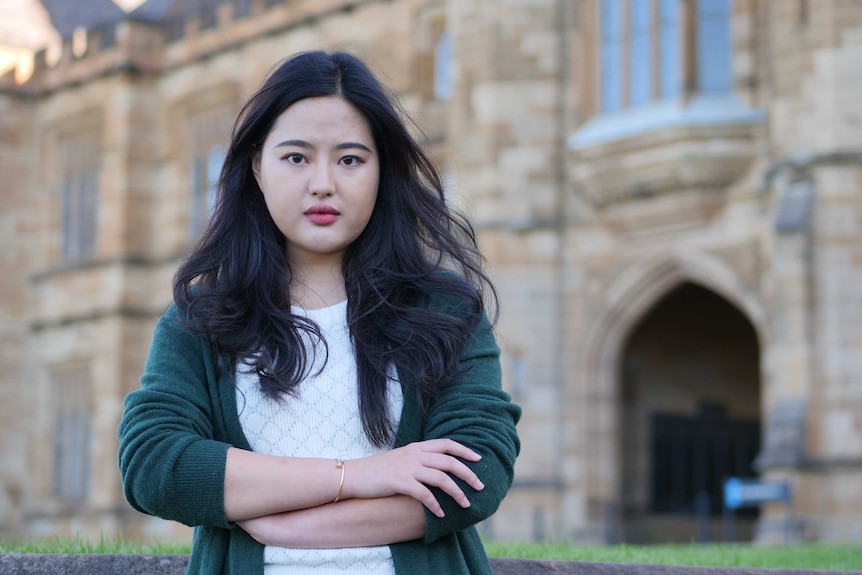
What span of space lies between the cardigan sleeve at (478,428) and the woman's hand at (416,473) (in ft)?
0.06

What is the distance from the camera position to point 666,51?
1527 cm

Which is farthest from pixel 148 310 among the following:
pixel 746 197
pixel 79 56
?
pixel 746 197

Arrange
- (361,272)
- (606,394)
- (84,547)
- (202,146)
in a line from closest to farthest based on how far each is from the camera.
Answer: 1. (361,272)
2. (84,547)
3. (606,394)
4. (202,146)

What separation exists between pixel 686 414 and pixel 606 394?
241 cm

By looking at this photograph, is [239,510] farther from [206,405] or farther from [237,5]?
[237,5]

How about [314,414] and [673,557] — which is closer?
[314,414]

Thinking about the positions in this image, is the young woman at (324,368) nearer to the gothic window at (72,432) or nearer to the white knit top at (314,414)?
the white knit top at (314,414)

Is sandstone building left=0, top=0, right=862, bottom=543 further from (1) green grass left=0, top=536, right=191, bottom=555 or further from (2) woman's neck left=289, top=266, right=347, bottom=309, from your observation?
(2) woman's neck left=289, top=266, right=347, bottom=309

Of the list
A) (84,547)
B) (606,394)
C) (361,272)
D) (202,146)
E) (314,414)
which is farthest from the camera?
(202,146)

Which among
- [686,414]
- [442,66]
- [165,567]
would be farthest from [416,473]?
[442,66]

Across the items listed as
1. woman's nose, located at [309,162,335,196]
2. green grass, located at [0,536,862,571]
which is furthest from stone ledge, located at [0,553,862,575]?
woman's nose, located at [309,162,335,196]

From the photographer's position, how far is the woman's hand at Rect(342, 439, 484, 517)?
2119 millimetres

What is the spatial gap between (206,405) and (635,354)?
52.4 ft

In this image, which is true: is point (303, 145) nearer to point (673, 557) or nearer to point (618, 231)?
point (673, 557)
